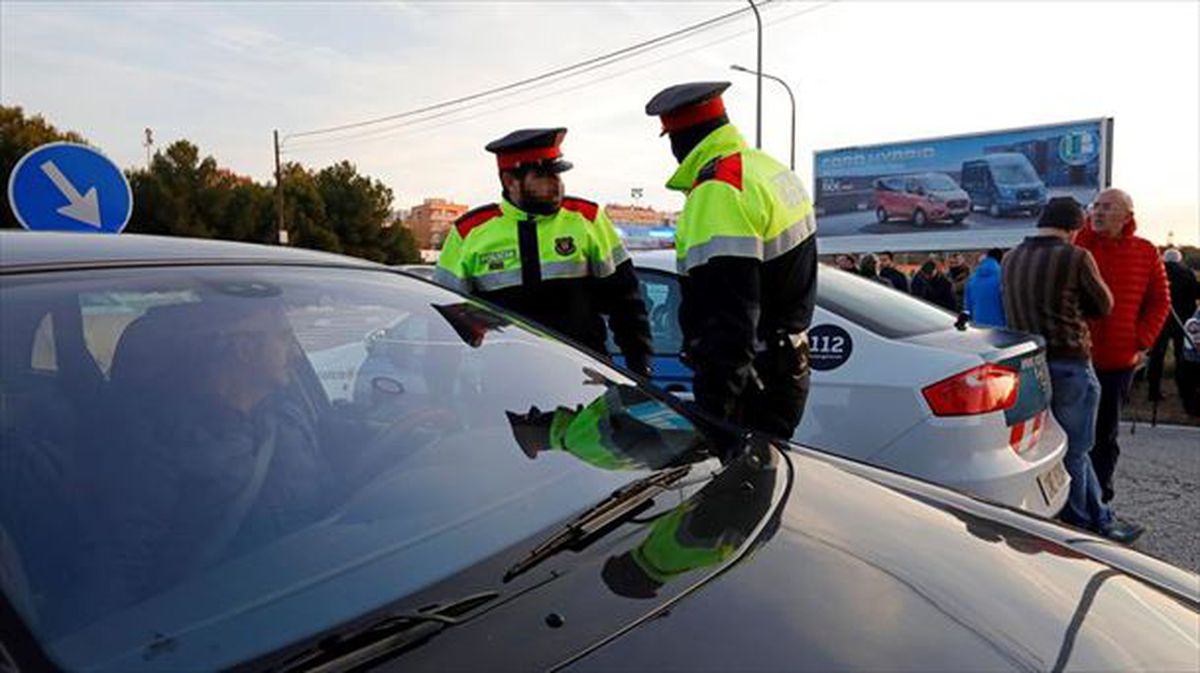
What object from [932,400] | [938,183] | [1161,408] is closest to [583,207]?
[932,400]

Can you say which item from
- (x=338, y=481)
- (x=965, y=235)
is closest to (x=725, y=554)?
(x=338, y=481)

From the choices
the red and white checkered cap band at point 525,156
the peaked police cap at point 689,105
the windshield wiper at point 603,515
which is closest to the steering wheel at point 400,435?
the windshield wiper at point 603,515

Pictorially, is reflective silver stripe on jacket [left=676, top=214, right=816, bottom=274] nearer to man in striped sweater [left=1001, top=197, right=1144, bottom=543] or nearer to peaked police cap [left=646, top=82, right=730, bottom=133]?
peaked police cap [left=646, top=82, right=730, bottom=133]

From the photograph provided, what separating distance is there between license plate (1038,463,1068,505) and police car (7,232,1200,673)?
1597mm

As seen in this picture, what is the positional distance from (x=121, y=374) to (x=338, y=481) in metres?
0.38

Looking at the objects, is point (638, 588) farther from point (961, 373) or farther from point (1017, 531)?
point (961, 373)

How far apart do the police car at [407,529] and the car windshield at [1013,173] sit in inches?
1045

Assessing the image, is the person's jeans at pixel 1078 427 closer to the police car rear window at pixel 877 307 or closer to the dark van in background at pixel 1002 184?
the police car rear window at pixel 877 307

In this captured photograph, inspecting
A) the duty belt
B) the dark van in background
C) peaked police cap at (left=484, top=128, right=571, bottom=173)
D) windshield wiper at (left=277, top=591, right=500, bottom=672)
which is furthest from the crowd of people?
the dark van in background

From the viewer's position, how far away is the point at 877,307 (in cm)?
354

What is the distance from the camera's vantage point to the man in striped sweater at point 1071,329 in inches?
153

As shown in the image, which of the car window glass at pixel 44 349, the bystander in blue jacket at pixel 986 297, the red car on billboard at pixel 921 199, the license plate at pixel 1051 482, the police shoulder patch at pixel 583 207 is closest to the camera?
the car window glass at pixel 44 349

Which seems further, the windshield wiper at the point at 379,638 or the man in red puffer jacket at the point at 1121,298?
the man in red puffer jacket at the point at 1121,298

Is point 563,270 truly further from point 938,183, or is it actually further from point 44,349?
point 938,183
